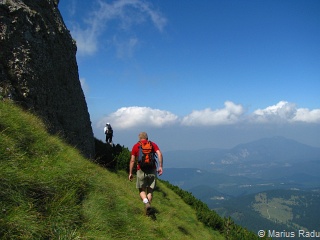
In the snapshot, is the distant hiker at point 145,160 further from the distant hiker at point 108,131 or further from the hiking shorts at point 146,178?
the distant hiker at point 108,131

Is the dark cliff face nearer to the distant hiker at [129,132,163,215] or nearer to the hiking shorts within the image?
the distant hiker at [129,132,163,215]

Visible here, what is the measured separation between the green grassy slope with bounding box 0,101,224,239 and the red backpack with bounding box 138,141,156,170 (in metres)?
1.73

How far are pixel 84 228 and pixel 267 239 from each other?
17.1 m

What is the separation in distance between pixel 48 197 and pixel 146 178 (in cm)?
545

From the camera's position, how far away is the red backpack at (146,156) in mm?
10641

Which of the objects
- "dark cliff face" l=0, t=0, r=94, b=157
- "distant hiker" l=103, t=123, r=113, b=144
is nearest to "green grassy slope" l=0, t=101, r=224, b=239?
"dark cliff face" l=0, t=0, r=94, b=157

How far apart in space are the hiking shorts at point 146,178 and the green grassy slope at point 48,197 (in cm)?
142

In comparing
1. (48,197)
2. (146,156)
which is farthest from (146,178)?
(48,197)

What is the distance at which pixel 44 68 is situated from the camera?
49.0 ft

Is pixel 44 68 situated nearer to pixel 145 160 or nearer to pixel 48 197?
pixel 145 160

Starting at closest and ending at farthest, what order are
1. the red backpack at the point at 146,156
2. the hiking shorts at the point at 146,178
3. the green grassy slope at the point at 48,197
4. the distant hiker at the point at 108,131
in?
1. the green grassy slope at the point at 48,197
2. the red backpack at the point at 146,156
3. the hiking shorts at the point at 146,178
4. the distant hiker at the point at 108,131

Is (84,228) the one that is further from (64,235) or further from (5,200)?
(5,200)

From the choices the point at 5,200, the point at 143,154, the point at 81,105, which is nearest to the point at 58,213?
the point at 5,200

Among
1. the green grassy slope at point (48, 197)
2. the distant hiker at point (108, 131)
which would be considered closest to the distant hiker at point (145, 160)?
the green grassy slope at point (48, 197)
